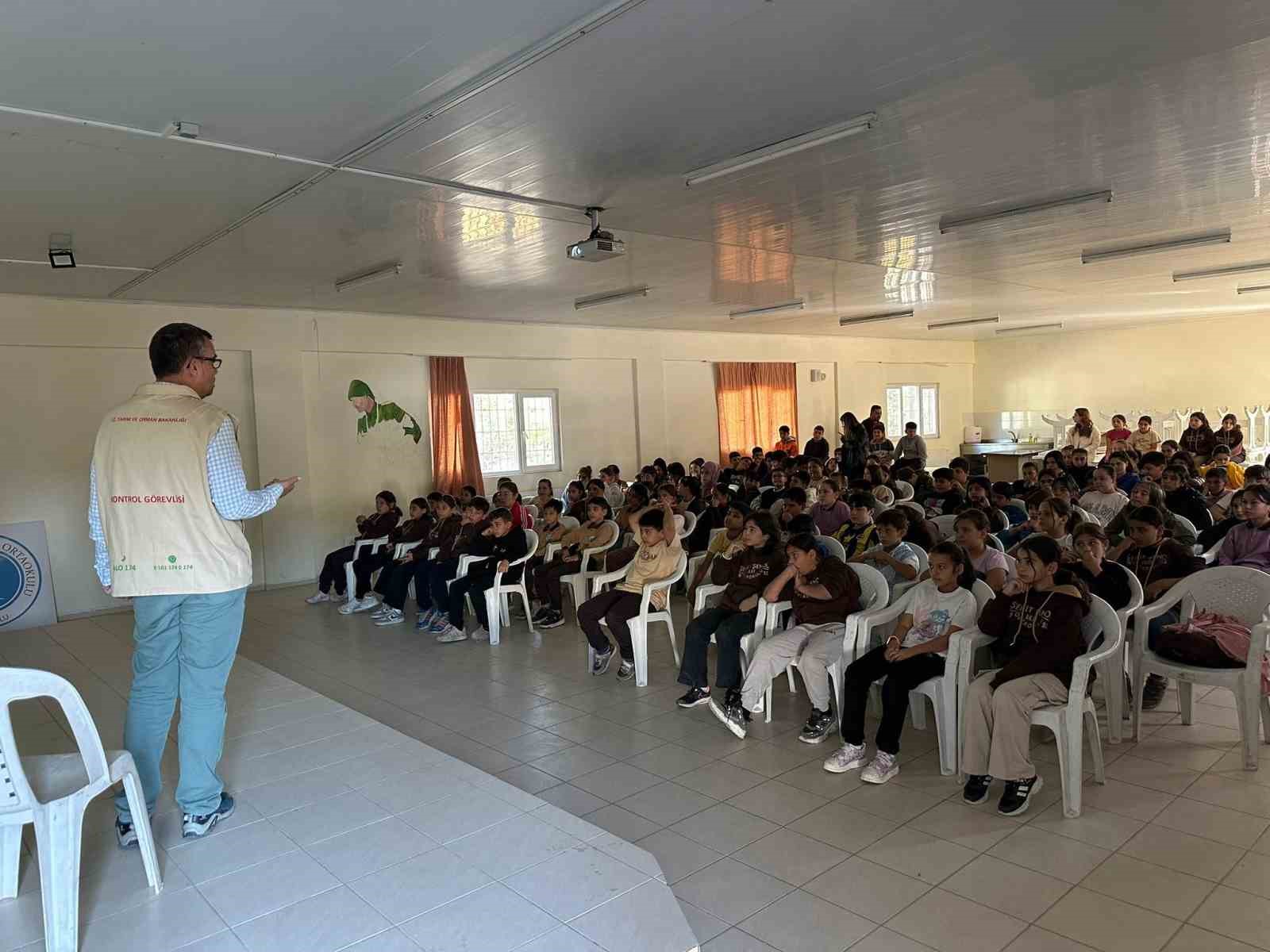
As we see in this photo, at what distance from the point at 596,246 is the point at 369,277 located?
2.61 m

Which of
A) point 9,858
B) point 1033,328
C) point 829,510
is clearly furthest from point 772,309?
point 9,858

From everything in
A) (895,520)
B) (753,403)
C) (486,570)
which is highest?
(753,403)

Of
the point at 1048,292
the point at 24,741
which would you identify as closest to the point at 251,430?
the point at 24,741

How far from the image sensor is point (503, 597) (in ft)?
21.0

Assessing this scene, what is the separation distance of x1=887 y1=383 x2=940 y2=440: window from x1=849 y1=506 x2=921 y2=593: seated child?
450 inches

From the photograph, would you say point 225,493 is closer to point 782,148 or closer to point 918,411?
point 782,148

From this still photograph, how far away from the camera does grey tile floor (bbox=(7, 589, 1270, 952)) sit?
238cm

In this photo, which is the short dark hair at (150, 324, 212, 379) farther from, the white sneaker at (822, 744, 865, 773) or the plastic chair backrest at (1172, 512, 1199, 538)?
the plastic chair backrest at (1172, 512, 1199, 538)

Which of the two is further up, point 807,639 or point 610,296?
point 610,296

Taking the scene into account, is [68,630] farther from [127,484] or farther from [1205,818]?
[1205,818]

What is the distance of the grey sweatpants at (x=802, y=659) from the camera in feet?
12.9

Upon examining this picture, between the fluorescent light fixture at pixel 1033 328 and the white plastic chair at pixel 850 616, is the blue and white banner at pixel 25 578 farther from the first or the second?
the fluorescent light fixture at pixel 1033 328

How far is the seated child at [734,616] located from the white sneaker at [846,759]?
29.4 inches

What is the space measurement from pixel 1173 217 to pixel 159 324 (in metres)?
8.02
